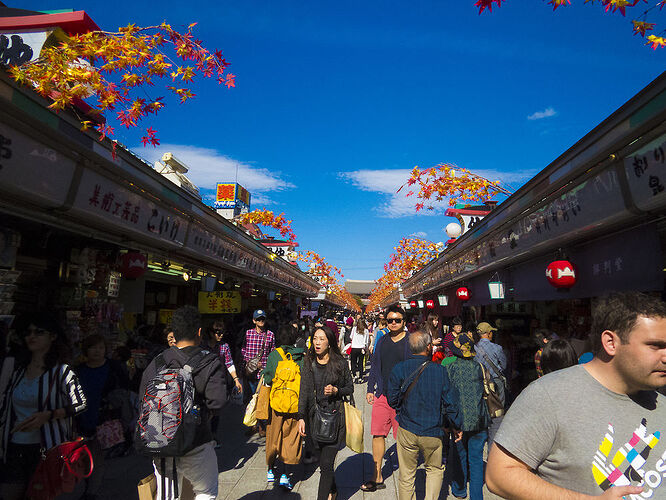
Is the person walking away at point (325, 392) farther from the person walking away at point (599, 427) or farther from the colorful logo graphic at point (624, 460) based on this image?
the colorful logo graphic at point (624, 460)

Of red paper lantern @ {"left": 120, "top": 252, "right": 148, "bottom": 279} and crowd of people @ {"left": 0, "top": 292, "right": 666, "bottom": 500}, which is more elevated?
red paper lantern @ {"left": 120, "top": 252, "right": 148, "bottom": 279}

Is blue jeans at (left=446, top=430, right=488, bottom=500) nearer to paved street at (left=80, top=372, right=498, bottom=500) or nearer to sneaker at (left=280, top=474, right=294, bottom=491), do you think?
paved street at (left=80, top=372, right=498, bottom=500)

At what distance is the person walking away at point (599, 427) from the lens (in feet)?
5.15

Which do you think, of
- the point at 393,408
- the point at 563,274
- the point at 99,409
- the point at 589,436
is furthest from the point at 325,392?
the point at 563,274

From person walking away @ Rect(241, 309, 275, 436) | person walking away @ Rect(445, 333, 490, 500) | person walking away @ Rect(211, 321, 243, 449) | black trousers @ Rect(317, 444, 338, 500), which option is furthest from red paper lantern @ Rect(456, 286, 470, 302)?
black trousers @ Rect(317, 444, 338, 500)

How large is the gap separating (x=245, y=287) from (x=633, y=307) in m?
12.1

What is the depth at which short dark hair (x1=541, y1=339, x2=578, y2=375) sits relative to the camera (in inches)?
179

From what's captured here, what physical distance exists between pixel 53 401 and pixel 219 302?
766cm

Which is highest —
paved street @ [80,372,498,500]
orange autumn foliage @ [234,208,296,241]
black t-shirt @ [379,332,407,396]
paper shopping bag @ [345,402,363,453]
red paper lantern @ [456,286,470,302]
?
orange autumn foliage @ [234,208,296,241]

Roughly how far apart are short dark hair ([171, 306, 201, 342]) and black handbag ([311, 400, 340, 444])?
1.63 m

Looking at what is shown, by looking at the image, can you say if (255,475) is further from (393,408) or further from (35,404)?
(35,404)

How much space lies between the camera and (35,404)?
130 inches

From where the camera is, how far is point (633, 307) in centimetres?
170

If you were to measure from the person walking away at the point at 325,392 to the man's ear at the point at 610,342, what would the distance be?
2988 mm
